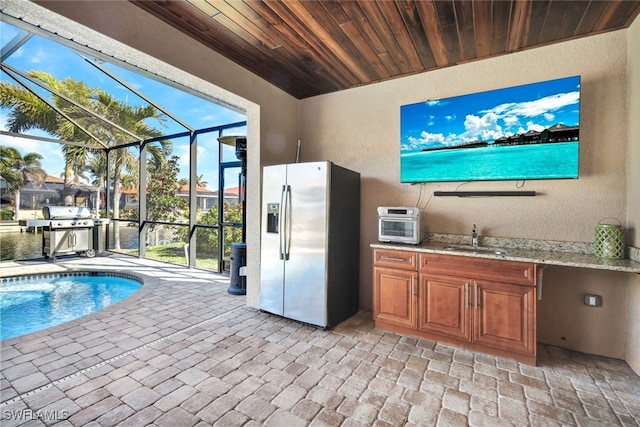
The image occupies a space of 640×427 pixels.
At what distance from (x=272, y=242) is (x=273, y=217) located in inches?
11.7

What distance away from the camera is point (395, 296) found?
2861 millimetres

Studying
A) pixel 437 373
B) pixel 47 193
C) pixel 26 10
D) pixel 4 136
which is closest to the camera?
pixel 26 10

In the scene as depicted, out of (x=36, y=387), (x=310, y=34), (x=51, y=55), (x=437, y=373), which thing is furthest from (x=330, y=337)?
(x=51, y=55)

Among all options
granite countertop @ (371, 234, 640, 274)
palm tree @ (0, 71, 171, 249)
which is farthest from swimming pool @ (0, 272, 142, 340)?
granite countertop @ (371, 234, 640, 274)

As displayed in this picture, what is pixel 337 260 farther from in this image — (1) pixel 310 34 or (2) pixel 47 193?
(2) pixel 47 193

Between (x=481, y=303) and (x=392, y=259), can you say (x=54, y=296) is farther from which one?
(x=481, y=303)

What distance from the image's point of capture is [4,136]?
5.64m

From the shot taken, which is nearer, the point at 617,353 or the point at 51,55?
the point at 617,353

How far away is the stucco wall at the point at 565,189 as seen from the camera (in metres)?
2.41

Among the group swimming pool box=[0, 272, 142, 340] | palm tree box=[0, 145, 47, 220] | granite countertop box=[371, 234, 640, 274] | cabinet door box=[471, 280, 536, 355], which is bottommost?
swimming pool box=[0, 272, 142, 340]

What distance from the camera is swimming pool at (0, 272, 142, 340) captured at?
352 centimetres

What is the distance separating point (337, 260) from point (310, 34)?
2257 mm

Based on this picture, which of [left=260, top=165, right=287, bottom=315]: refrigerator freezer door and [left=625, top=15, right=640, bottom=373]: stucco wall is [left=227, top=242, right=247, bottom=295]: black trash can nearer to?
[left=260, top=165, right=287, bottom=315]: refrigerator freezer door

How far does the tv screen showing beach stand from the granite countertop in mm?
639
